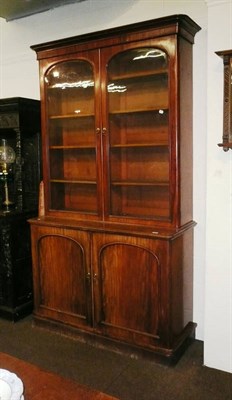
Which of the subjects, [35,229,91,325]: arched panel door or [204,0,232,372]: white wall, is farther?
[35,229,91,325]: arched panel door

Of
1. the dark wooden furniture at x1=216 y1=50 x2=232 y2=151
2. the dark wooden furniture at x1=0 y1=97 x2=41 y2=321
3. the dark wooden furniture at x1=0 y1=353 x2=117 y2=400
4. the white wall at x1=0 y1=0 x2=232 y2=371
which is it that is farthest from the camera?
the dark wooden furniture at x1=0 y1=97 x2=41 y2=321

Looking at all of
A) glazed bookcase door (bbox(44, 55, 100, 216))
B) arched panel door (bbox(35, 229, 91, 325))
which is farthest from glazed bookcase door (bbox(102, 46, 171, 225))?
arched panel door (bbox(35, 229, 91, 325))

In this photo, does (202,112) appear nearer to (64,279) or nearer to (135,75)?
(135,75)

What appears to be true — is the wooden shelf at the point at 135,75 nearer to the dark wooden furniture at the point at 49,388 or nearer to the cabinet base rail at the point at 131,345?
the cabinet base rail at the point at 131,345

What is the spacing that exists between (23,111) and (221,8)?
1616 millimetres

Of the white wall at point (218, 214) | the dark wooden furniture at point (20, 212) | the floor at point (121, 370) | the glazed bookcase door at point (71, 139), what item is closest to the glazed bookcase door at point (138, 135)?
the glazed bookcase door at point (71, 139)

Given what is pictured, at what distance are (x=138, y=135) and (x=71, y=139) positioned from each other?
1.83 ft

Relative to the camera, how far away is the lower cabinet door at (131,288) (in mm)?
2248

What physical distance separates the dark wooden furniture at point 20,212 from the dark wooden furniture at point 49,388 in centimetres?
157

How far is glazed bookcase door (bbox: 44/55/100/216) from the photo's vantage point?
104 inches

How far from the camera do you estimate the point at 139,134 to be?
2580 millimetres

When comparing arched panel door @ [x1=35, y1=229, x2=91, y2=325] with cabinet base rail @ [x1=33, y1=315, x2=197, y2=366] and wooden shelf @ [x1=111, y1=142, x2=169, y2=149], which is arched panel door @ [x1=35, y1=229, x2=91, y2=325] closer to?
cabinet base rail @ [x1=33, y1=315, x2=197, y2=366]

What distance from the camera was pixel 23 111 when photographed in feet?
9.35

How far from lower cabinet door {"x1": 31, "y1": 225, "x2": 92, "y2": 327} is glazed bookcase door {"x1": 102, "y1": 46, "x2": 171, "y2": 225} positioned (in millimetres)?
364
